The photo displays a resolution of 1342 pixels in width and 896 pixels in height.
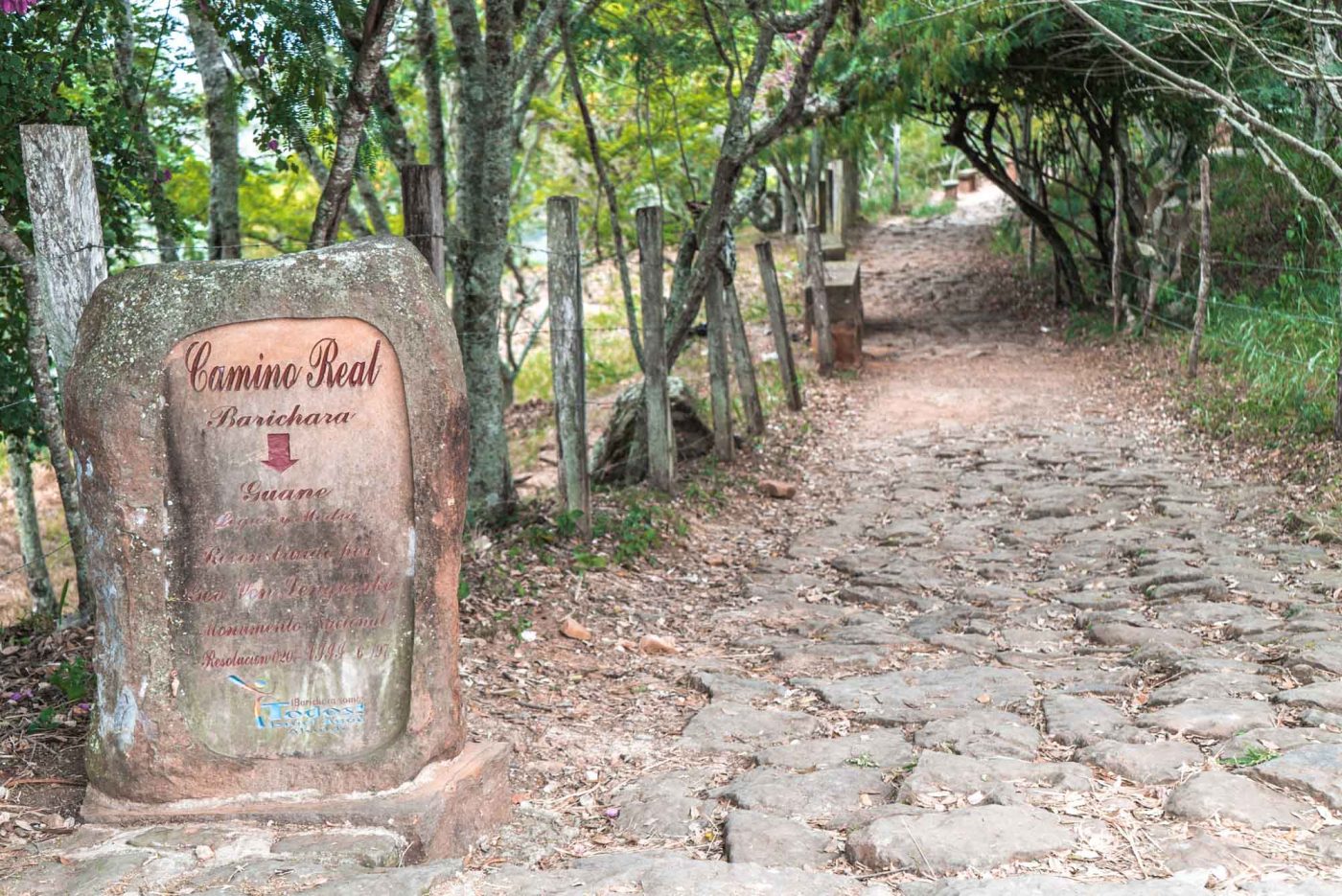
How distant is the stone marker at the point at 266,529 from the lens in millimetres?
3404

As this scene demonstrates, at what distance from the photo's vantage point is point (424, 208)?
5.01 metres

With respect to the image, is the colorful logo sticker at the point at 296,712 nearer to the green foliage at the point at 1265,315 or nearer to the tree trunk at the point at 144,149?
the tree trunk at the point at 144,149

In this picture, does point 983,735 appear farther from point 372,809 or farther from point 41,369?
Answer: point 41,369

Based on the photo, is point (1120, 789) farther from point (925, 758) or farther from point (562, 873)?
point (562, 873)

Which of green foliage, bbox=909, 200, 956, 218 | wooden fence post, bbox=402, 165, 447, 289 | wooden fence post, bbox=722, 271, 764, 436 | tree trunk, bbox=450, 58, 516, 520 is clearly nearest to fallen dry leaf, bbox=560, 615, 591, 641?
tree trunk, bbox=450, 58, 516, 520

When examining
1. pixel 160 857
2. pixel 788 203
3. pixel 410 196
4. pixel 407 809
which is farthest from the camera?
pixel 788 203

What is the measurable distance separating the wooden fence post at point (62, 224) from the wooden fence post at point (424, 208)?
52.8 inches

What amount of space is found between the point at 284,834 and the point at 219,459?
1.09 metres

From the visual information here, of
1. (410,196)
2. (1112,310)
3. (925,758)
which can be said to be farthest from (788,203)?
(925,758)

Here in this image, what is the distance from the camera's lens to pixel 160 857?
319cm

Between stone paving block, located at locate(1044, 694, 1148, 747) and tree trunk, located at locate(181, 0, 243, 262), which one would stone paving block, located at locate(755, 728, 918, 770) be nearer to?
stone paving block, located at locate(1044, 694, 1148, 747)

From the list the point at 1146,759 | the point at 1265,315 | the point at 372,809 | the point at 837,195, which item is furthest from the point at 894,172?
the point at 372,809

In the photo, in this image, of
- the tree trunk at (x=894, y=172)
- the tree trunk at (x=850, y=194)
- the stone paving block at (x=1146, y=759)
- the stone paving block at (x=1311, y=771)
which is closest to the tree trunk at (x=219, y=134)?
the stone paving block at (x=1146, y=759)

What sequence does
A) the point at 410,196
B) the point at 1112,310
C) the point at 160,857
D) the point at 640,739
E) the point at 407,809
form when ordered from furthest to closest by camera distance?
the point at 1112,310 < the point at 410,196 < the point at 640,739 < the point at 407,809 < the point at 160,857
